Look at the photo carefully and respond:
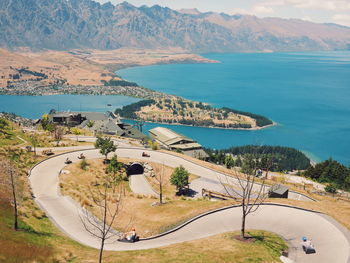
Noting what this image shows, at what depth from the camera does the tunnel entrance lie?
60.3 metres

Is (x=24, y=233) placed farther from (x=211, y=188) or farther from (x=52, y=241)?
(x=211, y=188)

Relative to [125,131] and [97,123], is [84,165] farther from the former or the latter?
[97,123]

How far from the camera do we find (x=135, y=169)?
60969 mm

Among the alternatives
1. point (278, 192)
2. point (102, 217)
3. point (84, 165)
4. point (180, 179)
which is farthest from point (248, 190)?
point (84, 165)

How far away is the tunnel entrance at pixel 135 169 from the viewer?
198 feet

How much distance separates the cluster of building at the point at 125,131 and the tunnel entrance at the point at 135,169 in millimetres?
28496

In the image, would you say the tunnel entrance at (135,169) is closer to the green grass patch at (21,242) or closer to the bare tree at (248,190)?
the bare tree at (248,190)

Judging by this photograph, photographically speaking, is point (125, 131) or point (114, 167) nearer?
point (114, 167)

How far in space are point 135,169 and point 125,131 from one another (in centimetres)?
5049

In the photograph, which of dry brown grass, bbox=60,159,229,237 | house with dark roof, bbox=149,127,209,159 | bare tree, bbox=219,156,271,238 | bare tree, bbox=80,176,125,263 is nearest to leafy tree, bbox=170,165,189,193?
dry brown grass, bbox=60,159,229,237

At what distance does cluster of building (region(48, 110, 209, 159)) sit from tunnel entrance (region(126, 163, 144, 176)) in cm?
2850

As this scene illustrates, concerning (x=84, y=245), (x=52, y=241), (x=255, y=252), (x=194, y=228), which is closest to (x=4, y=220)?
(x=52, y=241)

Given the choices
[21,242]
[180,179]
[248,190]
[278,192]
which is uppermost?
[21,242]

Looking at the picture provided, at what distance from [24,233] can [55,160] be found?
32.7m
